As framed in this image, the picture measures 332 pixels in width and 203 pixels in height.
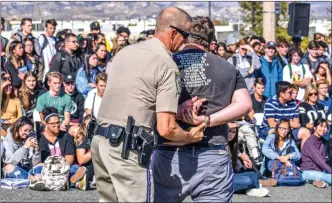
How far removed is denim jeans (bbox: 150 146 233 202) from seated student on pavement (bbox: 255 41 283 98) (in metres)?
6.77

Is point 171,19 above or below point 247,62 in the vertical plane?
above

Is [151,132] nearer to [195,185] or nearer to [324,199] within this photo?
[195,185]

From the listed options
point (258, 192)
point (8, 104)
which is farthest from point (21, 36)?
point (258, 192)

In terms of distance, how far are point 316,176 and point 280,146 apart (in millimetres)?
602

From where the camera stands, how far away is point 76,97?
1031cm

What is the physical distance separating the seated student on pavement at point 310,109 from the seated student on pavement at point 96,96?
2.82m

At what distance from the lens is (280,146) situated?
975cm

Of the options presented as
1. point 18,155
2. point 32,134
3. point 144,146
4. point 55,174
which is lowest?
point 55,174

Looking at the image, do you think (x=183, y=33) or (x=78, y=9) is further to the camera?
(x=78, y=9)

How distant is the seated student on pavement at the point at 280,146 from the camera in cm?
959

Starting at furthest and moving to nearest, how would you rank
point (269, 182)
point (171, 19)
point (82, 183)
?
point (269, 182) → point (82, 183) → point (171, 19)

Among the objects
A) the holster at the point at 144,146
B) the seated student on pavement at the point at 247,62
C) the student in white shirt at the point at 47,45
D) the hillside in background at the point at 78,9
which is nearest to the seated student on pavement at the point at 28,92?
the student in white shirt at the point at 47,45

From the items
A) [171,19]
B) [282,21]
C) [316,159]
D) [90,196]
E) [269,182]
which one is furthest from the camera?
[282,21]

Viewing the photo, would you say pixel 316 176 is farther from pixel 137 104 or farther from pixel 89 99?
pixel 137 104
